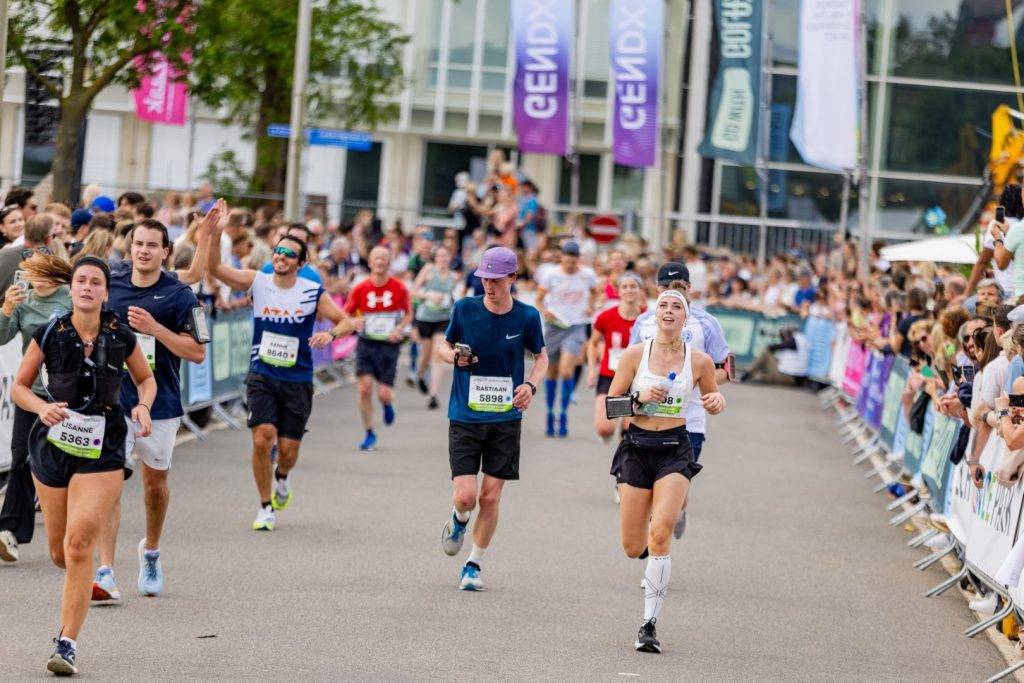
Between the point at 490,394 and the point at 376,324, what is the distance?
279 inches

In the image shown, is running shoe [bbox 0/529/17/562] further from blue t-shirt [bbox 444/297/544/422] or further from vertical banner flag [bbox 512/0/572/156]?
vertical banner flag [bbox 512/0/572/156]

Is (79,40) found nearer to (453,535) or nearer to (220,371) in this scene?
(220,371)

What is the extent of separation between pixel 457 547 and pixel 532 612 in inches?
35.5

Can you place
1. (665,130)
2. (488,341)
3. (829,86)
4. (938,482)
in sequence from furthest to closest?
(665,130) < (829,86) < (938,482) < (488,341)

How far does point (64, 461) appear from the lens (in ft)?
26.1

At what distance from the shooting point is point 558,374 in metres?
19.8

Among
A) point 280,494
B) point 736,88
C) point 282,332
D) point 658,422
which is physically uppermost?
point 736,88

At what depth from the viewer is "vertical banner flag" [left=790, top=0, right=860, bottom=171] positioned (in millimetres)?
28516

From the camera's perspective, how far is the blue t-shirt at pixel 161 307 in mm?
9492

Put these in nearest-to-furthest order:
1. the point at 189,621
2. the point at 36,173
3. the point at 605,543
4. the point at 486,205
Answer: the point at 189,621 < the point at 605,543 < the point at 486,205 < the point at 36,173

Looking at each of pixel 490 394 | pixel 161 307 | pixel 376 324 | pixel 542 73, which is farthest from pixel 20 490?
pixel 542 73

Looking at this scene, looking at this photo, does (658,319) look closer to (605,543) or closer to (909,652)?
(909,652)

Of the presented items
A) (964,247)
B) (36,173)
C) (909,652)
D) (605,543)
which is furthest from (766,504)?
(36,173)

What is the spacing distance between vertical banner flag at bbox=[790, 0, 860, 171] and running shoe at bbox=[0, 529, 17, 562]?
65.0 feet
